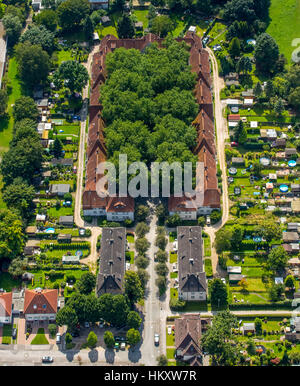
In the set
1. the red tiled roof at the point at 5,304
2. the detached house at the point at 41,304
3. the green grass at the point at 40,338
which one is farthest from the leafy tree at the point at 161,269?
the red tiled roof at the point at 5,304

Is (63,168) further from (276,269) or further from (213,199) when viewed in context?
(276,269)

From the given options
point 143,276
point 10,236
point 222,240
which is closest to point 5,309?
point 10,236

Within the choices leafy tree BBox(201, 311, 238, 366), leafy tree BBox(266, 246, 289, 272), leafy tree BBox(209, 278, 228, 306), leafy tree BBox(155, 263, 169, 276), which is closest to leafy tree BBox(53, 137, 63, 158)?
leafy tree BBox(155, 263, 169, 276)

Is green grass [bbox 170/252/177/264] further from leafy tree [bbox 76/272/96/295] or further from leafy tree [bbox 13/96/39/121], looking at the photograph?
leafy tree [bbox 13/96/39/121]

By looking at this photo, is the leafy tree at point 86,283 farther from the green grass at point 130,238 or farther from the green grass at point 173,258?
the green grass at point 173,258
